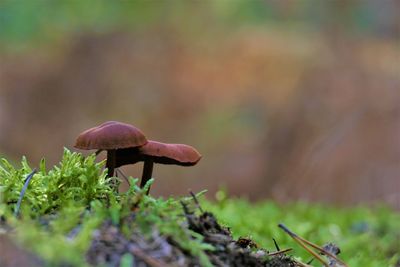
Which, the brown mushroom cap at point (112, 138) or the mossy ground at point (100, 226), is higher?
the brown mushroom cap at point (112, 138)

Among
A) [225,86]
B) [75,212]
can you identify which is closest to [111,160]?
[75,212]

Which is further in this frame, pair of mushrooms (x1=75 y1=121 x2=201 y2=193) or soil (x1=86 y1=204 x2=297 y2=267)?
pair of mushrooms (x1=75 y1=121 x2=201 y2=193)

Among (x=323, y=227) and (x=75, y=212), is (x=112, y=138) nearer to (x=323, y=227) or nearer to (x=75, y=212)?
(x=75, y=212)

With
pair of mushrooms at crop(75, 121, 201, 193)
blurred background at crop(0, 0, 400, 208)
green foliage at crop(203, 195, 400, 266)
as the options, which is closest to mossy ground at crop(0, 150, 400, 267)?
pair of mushrooms at crop(75, 121, 201, 193)

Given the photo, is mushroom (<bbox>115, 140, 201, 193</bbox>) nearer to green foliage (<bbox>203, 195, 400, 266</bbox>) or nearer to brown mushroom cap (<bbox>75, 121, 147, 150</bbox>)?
brown mushroom cap (<bbox>75, 121, 147, 150</bbox>)

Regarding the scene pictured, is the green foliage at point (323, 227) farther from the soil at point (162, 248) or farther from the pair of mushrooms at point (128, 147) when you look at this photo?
the soil at point (162, 248)

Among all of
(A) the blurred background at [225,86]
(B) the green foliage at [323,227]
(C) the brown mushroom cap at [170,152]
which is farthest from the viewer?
(A) the blurred background at [225,86]

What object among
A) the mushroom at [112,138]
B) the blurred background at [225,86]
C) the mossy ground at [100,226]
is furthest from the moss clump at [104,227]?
the blurred background at [225,86]

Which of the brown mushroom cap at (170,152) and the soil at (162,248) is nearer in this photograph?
the soil at (162,248)

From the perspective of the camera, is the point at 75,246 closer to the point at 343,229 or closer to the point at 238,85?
the point at 343,229
